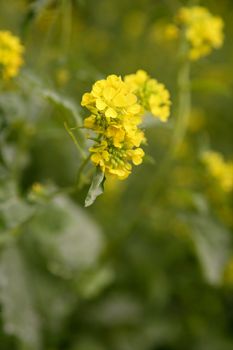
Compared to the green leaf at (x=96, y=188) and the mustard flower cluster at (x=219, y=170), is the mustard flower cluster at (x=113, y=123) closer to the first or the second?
the green leaf at (x=96, y=188)

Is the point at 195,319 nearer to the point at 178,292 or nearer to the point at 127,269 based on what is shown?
the point at 178,292

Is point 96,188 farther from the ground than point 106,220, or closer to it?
closer to it

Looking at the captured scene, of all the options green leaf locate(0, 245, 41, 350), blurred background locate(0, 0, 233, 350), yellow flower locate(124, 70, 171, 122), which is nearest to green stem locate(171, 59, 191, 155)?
blurred background locate(0, 0, 233, 350)

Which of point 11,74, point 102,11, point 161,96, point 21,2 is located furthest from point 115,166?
point 102,11

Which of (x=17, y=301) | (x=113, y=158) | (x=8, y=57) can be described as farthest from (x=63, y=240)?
(x=113, y=158)

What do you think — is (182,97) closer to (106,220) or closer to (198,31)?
(198,31)

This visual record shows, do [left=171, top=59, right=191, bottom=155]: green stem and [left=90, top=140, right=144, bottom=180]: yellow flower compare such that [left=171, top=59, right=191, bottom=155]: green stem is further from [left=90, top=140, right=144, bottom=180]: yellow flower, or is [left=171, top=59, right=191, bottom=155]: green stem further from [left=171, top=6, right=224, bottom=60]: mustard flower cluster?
[left=90, top=140, right=144, bottom=180]: yellow flower
